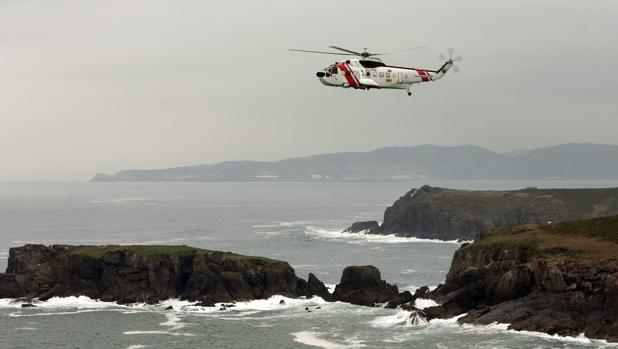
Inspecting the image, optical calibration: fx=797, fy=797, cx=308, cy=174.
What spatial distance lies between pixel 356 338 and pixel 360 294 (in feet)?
66.6

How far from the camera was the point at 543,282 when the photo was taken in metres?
80.4

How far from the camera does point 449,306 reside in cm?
8625

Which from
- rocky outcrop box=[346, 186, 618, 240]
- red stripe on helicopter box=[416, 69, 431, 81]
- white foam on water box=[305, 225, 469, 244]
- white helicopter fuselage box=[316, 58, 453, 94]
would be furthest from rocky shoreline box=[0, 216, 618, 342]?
rocky outcrop box=[346, 186, 618, 240]

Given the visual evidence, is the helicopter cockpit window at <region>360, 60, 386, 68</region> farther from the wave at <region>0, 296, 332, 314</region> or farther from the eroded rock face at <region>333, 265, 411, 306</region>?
the wave at <region>0, 296, 332, 314</region>

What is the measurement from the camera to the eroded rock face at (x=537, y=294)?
75.2 m

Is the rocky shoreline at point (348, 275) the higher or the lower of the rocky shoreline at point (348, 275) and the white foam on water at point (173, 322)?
the higher

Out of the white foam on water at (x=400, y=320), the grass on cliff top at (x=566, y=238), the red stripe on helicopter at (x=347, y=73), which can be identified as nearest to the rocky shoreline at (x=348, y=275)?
the grass on cliff top at (x=566, y=238)

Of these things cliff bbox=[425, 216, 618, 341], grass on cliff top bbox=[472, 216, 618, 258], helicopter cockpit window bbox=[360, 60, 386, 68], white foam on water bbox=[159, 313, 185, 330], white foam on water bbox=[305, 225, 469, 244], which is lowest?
white foam on water bbox=[159, 313, 185, 330]

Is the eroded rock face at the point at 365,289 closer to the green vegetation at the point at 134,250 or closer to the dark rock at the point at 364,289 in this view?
the dark rock at the point at 364,289

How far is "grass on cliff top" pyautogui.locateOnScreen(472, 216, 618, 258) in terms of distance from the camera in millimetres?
86719

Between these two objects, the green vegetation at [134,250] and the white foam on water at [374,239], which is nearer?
the green vegetation at [134,250]

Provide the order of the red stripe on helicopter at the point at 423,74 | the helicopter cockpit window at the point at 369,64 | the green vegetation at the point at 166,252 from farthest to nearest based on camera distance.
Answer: the green vegetation at the point at 166,252 → the red stripe on helicopter at the point at 423,74 → the helicopter cockpit window at the point at 369,64

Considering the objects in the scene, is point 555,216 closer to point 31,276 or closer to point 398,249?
point 398,249

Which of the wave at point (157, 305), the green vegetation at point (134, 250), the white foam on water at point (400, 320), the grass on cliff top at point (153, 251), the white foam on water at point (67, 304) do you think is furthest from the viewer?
the green vegetation at point (134, 250)
